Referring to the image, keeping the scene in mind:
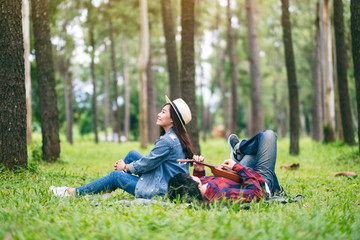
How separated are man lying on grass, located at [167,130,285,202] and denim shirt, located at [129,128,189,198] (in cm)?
19

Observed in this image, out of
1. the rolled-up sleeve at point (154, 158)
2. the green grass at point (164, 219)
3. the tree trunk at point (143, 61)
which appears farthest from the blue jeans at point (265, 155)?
the tree trunk at point (143, 61)

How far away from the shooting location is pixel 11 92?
6.91 metres

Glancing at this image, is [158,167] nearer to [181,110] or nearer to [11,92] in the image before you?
[181,110]

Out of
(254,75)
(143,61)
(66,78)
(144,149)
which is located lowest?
(144,149)

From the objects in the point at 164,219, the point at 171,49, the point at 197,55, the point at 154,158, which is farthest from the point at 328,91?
the point at 197,55

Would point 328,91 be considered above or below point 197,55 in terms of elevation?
below

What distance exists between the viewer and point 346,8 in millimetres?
15469

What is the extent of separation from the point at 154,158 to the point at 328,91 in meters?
12.7

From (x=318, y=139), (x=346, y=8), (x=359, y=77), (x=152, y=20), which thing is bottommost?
(x=318, y=139)

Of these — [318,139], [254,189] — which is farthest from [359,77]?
[318,139]

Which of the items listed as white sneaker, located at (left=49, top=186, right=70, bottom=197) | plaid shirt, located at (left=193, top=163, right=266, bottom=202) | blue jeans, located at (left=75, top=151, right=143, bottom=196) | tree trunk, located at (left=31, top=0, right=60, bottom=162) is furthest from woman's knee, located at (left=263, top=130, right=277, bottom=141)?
tree trunk, located at (left=31, top=0, right=60, bottom=162)

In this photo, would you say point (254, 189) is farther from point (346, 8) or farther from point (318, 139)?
point (318, 139)

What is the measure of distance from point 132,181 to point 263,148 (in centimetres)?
193

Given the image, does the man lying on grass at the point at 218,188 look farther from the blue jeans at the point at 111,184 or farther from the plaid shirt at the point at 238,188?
the blue jeans at the point at 111,184
